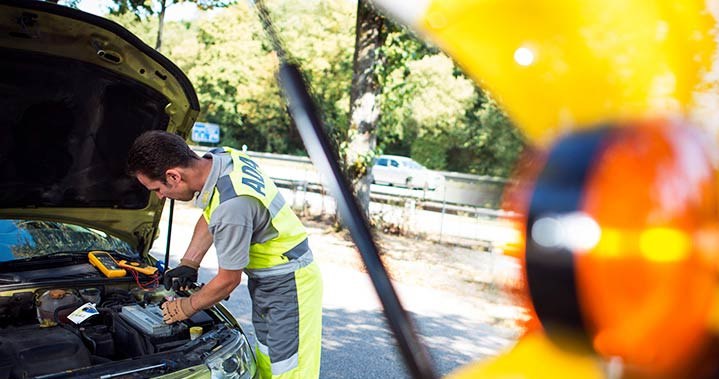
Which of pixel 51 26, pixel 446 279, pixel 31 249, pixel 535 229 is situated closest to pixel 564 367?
pixel 535 229

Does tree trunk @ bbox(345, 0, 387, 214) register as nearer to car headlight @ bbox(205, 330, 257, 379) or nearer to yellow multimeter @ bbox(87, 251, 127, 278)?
car headlight @ bbox(205, 330, 257, 379)

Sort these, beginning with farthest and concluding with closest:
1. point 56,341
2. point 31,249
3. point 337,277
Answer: point 337,277, point 31,249, point 56,341

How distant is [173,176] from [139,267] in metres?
1.03

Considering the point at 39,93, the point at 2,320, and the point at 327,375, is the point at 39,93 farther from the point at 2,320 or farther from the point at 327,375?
the point at 327,375

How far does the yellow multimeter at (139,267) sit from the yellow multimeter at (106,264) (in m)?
0.04

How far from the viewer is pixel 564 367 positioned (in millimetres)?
674

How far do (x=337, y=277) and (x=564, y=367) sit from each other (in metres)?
6.45

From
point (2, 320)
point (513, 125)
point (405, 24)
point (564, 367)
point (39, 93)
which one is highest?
point (39, 93)

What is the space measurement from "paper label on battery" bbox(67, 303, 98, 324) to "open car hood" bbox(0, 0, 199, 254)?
0.92 metres

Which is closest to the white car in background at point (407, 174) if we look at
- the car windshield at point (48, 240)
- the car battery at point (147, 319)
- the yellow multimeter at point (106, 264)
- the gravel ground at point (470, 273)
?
the gravel ground at point (470, 273)

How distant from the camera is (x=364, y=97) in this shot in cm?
191

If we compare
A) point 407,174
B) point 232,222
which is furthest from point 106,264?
point 407,174

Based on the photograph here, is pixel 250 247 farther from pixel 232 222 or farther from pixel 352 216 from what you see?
pixel 352 216

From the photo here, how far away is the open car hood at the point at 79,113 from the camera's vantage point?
284 cm
